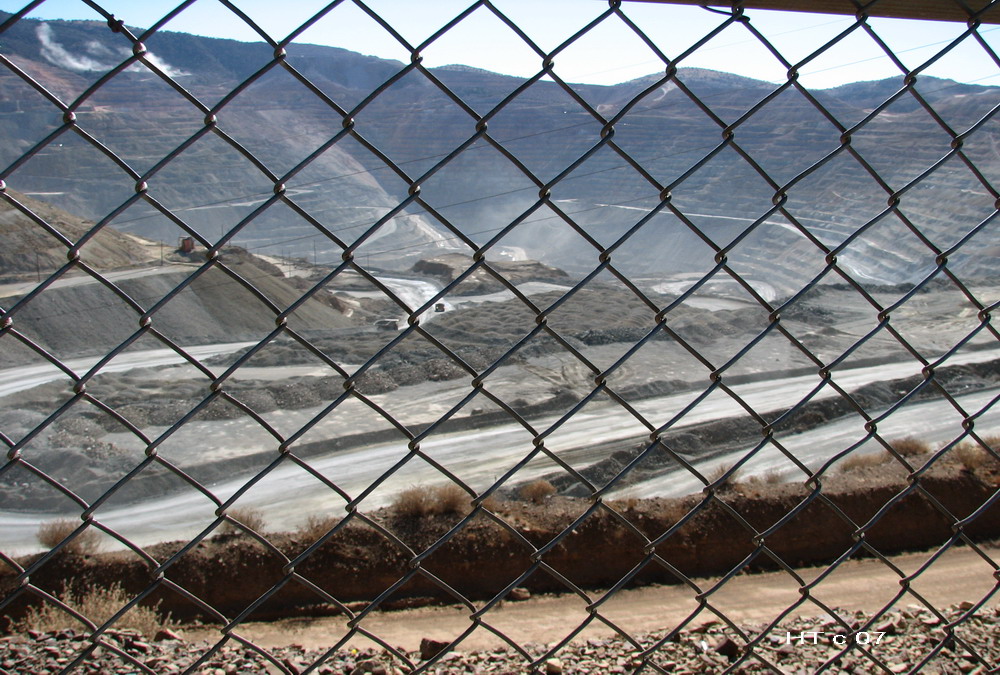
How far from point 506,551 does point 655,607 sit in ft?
4.68

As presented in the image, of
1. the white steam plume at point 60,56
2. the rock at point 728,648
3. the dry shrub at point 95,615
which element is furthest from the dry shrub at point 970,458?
the white steam plume at point 60,56

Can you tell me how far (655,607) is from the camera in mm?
7031

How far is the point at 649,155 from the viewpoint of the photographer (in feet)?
295

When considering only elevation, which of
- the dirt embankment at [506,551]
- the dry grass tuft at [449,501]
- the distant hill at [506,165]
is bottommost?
the dirt embankment at [506,551]

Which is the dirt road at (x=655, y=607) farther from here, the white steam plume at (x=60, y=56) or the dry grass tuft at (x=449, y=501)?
the white steam plume at (x=60, y=56)

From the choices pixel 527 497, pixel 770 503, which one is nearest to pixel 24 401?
pixel 527 497

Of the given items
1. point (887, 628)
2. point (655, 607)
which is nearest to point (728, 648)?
point (887, 628)

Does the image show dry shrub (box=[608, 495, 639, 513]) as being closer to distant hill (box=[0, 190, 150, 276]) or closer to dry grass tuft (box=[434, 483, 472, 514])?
dry grass tuft (box=[434, 483, 472, 514])

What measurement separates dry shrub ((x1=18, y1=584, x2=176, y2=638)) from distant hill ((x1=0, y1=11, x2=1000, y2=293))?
187 feet

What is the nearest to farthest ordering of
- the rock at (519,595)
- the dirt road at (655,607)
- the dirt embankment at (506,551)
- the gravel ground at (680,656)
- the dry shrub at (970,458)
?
1. the gravel ground at (680,656)
2. the dirt road at (655,607)
3. the dirt embankment at (506,551)
4. the rock at (519,595)
5. the dry shrub at (970,458)

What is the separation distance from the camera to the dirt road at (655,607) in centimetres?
607

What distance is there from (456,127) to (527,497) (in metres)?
98.2

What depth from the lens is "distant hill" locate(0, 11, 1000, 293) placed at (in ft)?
224

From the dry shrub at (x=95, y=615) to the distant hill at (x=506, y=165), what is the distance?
2240 inches
